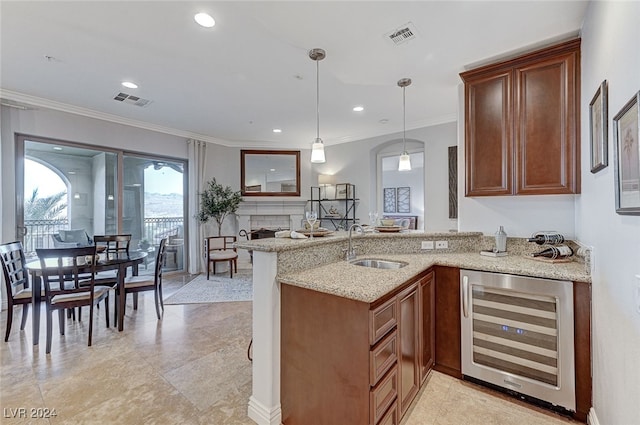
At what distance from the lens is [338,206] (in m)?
6.16

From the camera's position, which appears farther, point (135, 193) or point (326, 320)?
point (135, 193)

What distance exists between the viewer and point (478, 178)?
254cm

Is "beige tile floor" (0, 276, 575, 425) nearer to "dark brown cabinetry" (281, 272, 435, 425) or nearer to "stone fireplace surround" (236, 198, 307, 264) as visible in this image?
"dark brown cabinetry" (281, 272, 435, 425)

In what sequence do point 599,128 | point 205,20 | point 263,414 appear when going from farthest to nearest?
point 205,20
point 263,414
point 599,128

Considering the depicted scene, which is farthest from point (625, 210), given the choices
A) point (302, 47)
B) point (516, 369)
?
point (302, 47)

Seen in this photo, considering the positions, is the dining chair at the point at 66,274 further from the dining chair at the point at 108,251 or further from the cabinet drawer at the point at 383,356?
the cabinet drawer at the point at 383,356

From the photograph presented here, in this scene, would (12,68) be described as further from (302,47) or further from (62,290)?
(302,47)

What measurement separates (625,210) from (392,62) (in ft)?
7.14

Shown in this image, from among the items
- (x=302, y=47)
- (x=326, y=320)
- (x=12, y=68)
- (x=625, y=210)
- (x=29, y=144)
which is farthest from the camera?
(x=29, y=144)

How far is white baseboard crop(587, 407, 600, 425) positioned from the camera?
1596 millimetres

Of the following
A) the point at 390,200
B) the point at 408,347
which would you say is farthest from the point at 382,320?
the point at 390,200

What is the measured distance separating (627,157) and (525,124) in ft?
4.35

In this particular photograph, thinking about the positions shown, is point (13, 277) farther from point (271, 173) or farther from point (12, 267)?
point (271, 173)

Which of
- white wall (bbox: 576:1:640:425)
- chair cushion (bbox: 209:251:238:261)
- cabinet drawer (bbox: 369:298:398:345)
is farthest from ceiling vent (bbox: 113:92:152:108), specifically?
white wall (bbox: 576:1:640:425)
